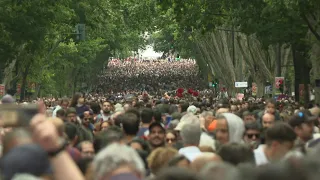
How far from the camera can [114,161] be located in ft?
17.2

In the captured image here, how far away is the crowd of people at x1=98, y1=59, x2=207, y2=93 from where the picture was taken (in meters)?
114

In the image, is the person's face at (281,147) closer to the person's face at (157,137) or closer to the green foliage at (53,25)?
the person's face at (157,137)

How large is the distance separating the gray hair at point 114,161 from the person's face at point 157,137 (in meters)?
5.90

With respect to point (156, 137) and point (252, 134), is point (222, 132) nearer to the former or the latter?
point (156, 137)

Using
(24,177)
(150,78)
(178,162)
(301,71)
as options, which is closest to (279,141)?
(178,162)

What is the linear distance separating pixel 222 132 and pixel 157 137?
4.39 ft

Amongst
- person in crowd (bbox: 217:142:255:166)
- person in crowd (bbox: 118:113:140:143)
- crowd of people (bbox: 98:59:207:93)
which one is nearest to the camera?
person in crowd (bbox: 217:142:255:166)

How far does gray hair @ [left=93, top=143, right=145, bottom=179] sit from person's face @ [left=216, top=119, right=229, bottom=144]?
4.79m

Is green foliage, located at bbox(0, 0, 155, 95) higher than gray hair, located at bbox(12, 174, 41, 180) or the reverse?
higher

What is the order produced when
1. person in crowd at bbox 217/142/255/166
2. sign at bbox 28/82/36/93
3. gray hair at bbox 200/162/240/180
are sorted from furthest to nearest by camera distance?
sign at bbox 28/82/36/93, person in crowd at bbox 217/142/255/166, gray hair at bbox 200/162/240/180

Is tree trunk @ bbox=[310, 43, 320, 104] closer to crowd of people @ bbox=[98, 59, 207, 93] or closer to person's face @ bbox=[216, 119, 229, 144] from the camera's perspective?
person's face @ bbox=[216, 119, 229, 144]

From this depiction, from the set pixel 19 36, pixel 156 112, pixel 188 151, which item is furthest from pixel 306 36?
pixel 188 151

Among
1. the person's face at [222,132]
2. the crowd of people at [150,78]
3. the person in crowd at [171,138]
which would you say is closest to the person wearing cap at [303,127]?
the person's face at [222,132]

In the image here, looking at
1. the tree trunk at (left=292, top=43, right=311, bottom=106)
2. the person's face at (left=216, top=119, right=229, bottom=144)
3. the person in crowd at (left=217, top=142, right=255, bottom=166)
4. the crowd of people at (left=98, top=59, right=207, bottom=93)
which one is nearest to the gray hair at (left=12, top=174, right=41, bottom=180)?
the person in crowd at (left=217, top=142, right=255, bottom=166)
